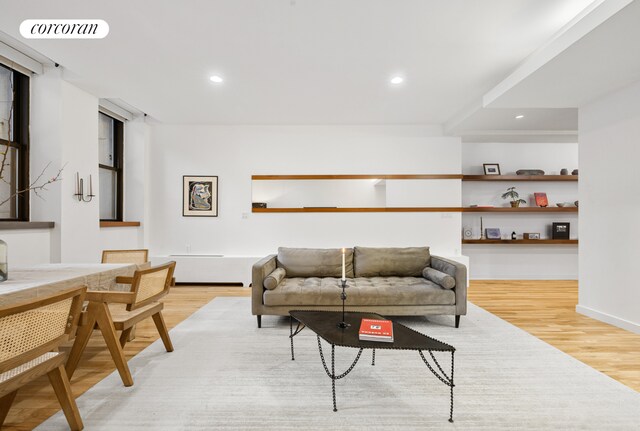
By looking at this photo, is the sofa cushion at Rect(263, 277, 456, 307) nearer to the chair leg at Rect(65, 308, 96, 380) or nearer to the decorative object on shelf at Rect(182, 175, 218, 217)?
the chair leg at Rect(65, 308, 96, 380)

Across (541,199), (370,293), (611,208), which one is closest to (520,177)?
(541,199)

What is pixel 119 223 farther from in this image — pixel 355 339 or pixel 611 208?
pixel 611 208

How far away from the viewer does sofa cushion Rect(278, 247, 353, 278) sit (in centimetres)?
415

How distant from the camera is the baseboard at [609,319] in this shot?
3.40 m

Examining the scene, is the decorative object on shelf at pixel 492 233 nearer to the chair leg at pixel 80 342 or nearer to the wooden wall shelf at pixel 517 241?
the wooden wall shelf at pixel 517 241

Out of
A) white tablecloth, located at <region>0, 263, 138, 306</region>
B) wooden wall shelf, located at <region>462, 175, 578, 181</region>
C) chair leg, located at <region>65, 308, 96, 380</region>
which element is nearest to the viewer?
white tablecloth, located at <region>0, 263, 138, 306</region>

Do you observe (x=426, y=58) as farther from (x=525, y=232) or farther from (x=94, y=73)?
(x=525, y=232)

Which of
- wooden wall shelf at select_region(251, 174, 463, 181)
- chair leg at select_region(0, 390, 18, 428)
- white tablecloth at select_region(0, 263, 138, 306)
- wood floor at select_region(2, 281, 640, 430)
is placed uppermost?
wooden wall shelf at select_region(251, 174, 463, 181)

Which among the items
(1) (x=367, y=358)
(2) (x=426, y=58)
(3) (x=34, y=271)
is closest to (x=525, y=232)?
(2) (x=426, y=58)

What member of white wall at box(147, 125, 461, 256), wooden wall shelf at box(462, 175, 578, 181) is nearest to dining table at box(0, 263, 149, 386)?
white wall at box(147, 125, 461, 256)

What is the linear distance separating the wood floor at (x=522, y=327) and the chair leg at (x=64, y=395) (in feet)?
0.91

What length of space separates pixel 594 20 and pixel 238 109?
4225 mm

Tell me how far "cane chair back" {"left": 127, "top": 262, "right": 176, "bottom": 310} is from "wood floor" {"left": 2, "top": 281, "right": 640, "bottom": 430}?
0.58 meters

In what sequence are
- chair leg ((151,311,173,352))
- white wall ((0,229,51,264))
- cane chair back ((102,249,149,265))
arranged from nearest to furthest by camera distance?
1. chair leg ((151,311,173,352))
2. white wall ((0,229,51,264))
3. cane chair back ((102,249,149,265))
